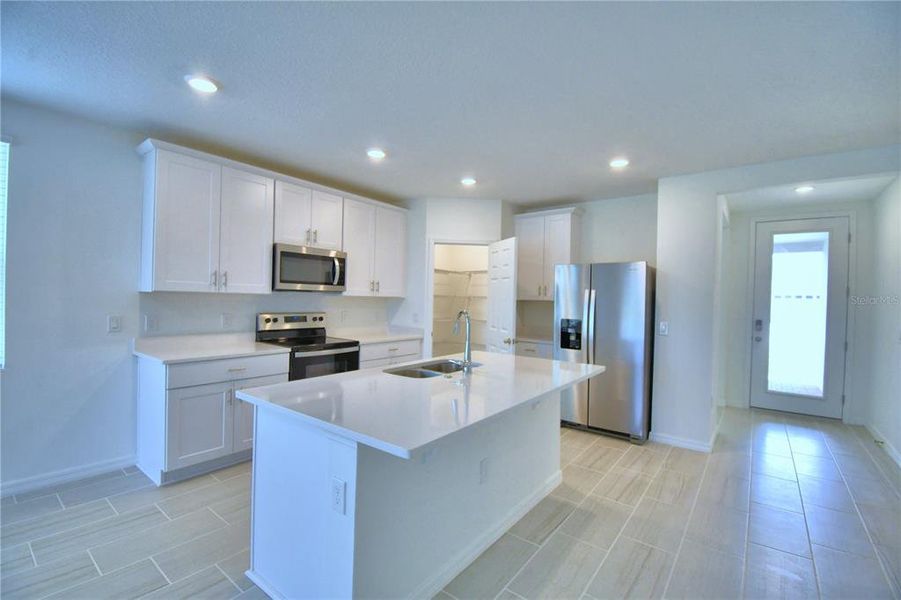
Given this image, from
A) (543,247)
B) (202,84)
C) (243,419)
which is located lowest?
(243,419)

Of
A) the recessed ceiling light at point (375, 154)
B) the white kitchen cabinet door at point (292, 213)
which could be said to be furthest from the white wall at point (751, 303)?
the white kitchen cabinet door at point (292, 213)

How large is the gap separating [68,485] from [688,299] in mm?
4843

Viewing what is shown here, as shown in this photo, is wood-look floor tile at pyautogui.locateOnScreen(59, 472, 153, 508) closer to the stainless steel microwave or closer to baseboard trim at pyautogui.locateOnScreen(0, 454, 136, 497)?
baseboard trim at pyautogui.locateOnScreen(0, 454, 136, 497)

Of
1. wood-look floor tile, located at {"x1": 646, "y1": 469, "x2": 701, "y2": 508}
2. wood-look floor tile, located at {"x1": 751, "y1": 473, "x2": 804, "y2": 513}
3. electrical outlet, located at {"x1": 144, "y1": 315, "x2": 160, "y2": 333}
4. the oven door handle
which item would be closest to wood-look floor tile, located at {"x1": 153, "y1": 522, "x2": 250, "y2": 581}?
the oven door handle

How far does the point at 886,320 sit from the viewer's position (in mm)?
3768

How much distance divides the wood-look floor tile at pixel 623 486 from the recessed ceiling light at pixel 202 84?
3355 mm

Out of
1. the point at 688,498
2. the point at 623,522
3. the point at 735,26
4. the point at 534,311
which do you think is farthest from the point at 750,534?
the point at 534,311

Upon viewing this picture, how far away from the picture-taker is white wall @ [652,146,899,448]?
3535 millimetres

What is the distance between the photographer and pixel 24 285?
2568mm

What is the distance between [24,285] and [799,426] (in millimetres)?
6632

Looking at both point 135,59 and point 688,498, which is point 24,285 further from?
point 688,498

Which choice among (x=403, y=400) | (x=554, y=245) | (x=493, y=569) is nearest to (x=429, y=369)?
(x=403, y=400)

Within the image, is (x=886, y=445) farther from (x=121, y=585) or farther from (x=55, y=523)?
(x=55, y=523)

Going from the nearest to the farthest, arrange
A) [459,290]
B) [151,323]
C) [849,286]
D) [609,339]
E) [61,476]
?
[61,476] → [151,323] → [609,339] → [849,286] → [459,290]
